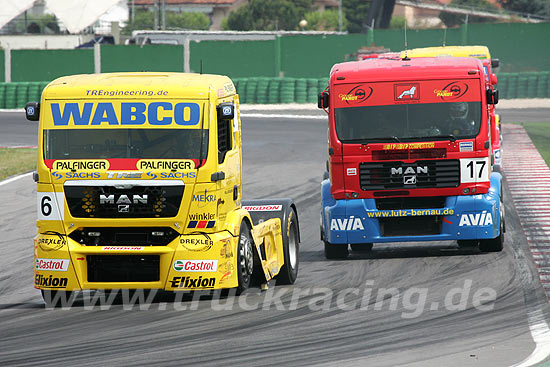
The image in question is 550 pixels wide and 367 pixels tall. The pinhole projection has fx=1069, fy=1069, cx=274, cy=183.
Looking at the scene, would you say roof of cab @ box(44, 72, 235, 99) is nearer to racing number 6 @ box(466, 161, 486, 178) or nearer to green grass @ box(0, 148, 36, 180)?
racing number 6 @ box(466, 161, 486, 178)

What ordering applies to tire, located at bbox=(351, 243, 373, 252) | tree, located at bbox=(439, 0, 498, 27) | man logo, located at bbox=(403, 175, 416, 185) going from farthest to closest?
tree, located at bbox=(439, 0, 498, 27)
tire, located at bbox=(351, 243, 373, 252)
man logo, located at bbox=(403, 175, 416, 185)

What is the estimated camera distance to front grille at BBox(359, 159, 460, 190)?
14.4 meters

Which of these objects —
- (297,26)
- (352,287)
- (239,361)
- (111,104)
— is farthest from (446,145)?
(297,26)

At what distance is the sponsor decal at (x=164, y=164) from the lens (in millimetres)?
10922

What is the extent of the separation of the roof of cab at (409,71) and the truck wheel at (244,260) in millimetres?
3606

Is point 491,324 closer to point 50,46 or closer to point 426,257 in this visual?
point 426,257

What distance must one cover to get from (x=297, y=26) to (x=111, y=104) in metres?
98.5

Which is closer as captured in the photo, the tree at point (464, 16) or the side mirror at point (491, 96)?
the side mirror at point (491, 96)

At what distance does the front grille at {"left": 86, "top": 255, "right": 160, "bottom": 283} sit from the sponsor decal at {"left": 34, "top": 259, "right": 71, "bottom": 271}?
0.24 m

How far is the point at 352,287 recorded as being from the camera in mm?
12336

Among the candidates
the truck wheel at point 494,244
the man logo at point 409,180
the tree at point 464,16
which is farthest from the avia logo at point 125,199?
the tree at point 464,16

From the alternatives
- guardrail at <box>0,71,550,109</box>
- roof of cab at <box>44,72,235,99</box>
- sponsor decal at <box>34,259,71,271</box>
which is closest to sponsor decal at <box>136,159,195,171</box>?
roof of cab at <box>44,72,235,99</box>

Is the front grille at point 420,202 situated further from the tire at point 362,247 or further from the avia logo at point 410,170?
the tire at point 362,247

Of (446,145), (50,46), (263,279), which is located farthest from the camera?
(50,46)
